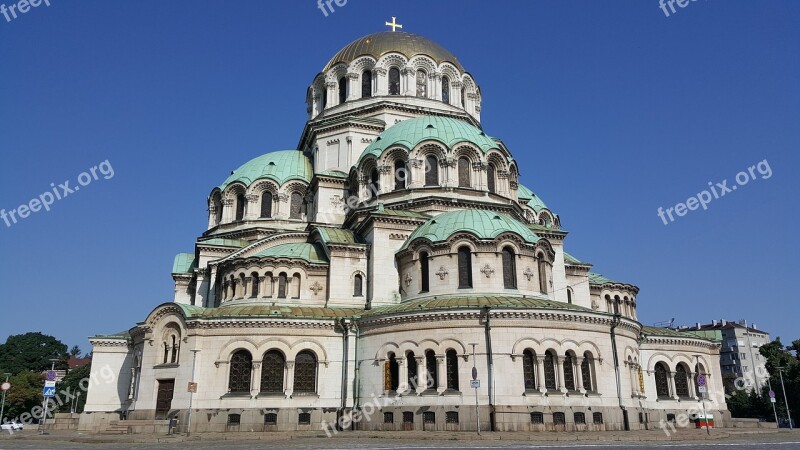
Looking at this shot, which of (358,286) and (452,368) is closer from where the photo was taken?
(452,368)

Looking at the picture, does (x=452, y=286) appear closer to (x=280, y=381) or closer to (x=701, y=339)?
(x=280, y=381)

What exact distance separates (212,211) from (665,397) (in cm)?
3034

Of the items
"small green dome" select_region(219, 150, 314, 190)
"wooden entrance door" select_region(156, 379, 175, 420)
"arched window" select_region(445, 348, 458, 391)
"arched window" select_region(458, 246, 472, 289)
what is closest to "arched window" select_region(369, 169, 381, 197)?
"small green dome" select_region(219, 150, 314, 190)

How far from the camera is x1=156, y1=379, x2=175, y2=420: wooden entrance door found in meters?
27.8

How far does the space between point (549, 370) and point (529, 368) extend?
933 millimetres

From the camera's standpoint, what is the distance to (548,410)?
25.0 meters

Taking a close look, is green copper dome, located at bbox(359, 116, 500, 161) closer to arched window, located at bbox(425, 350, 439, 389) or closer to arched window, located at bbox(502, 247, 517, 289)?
arched window, located at bbox(502, 247, 517, 289)

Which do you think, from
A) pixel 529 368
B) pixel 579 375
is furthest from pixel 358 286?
pixel 579 375

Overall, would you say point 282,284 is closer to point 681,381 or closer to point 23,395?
point 681,381

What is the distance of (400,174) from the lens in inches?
1362

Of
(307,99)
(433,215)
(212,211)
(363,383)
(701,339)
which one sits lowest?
(363,383)

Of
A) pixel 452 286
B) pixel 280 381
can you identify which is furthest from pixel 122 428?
pixel 452 286

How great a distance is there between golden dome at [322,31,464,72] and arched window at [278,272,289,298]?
18895mm

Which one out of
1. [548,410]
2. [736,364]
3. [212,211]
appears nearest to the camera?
[548,410]
